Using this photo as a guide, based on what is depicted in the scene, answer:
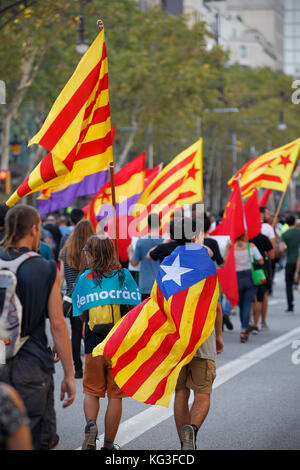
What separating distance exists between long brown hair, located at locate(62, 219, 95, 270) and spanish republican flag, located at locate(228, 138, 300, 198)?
5814mm

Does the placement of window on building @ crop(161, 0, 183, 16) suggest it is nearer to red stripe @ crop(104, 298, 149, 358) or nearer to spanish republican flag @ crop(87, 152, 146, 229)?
spanish republican flag @ crop(87, 152, 146, 229)

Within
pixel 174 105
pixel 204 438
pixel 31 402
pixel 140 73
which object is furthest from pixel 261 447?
pixel 174 105

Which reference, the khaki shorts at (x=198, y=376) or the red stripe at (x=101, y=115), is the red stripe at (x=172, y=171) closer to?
the red stripe at (x=101, y=115)

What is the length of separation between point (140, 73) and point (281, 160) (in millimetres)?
24370

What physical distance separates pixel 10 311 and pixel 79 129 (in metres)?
2.59

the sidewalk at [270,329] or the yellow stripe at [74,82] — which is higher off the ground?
the yellow stripe at [74,82]

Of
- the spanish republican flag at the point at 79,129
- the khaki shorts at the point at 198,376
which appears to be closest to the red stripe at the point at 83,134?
the spanish republican flag at the point at 79,129

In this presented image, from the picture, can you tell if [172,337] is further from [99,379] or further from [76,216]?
[76,216]

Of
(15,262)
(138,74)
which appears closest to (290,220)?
(15,262)

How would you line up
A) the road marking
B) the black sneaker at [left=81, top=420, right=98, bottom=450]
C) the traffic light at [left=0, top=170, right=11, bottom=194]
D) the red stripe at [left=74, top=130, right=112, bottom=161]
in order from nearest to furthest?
1. the black sneaker at [left=81, top=420, right=98, bottom=450]
2. the red stripe at [left=74, top=130, right=112, bottom=161]
3. the road marking
4. the traffic light at [left=0, top=170, right=11, bottom=194]

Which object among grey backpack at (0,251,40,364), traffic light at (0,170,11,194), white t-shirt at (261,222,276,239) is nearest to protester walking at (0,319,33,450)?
grey backpack at (0,251,40,364)

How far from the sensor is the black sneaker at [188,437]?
20.9 ft

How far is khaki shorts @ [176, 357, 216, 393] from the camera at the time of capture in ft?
21.9

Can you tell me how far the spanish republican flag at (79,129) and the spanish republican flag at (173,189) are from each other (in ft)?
17.3
